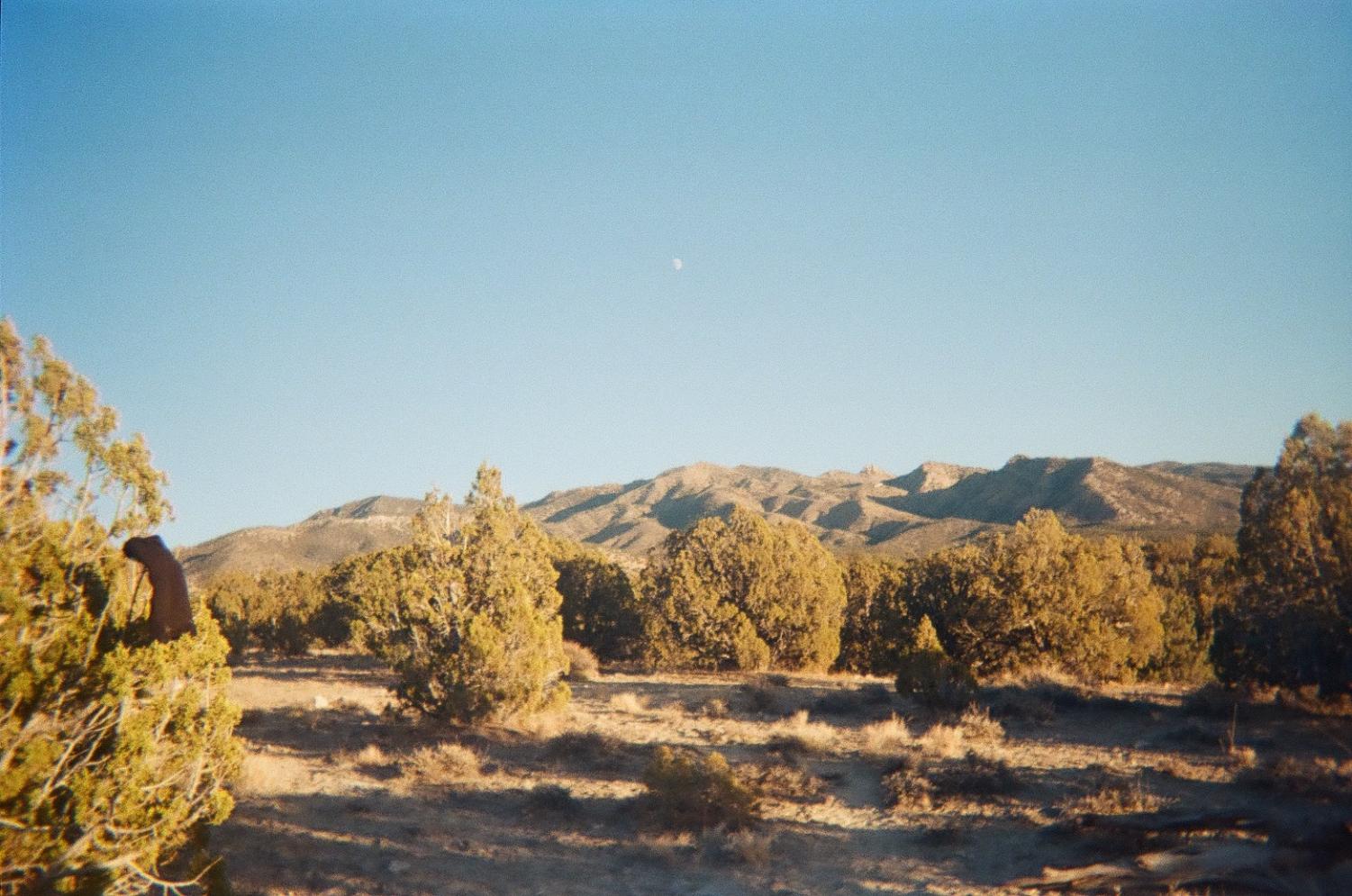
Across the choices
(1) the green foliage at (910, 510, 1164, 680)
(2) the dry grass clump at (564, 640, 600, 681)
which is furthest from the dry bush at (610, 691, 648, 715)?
(1) the green foliage at (910, 510, 1164, 680)

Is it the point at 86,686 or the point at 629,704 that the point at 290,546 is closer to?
the point at 629,704

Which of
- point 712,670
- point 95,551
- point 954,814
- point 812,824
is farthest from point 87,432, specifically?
point 712,670

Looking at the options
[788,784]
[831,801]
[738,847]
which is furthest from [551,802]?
[831,801]

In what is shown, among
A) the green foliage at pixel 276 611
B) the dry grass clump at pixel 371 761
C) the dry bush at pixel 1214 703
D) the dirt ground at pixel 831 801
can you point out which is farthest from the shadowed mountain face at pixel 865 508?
the dry bush at pixel 1214 703

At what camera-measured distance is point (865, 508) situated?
124812mm

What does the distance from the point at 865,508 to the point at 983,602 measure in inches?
4192

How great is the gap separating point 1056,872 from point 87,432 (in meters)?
10.9

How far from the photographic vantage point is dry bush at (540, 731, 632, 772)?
1291cm

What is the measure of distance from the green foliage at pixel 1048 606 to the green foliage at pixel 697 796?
1407 centimetres

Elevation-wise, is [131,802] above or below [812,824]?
above

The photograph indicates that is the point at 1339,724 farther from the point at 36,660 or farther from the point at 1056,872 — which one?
the point at 36,660

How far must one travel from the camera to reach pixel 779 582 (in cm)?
2591

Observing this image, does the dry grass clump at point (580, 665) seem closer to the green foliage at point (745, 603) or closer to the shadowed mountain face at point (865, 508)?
the green foliage at point (745, 603)

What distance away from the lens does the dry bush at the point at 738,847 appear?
869 cm
